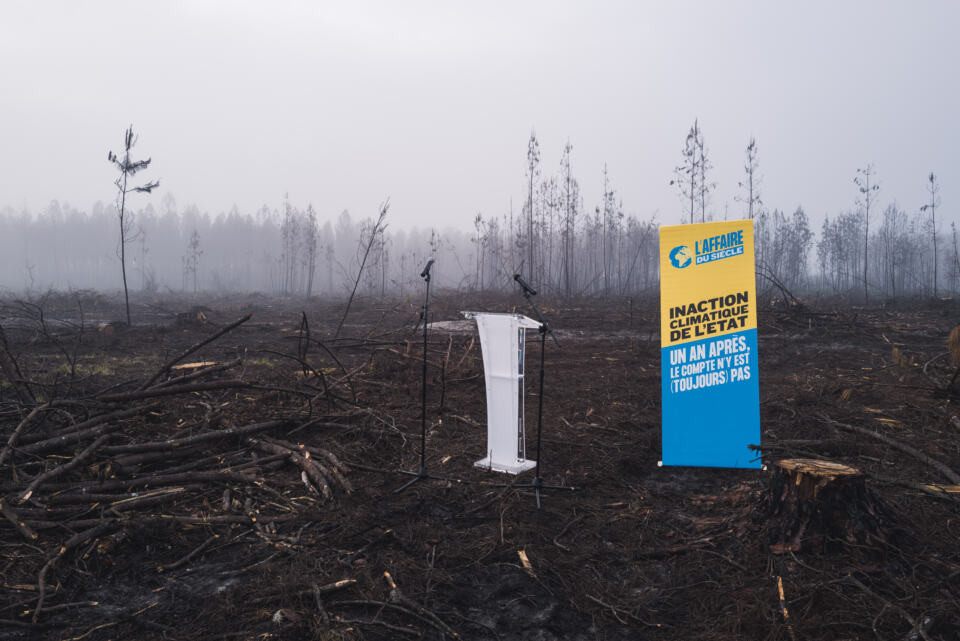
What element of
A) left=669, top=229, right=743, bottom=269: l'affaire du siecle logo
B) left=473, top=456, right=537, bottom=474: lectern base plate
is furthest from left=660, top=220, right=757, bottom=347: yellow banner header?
left=473, top=456, right=537, bottom=474: lectern base plate

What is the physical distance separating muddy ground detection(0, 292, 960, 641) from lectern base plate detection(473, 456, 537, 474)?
0.11 meters

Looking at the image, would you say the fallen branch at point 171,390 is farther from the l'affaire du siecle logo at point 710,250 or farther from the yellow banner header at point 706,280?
the l'affaire du siecle logo at point 710,250

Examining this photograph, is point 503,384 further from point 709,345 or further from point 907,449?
point 907,449

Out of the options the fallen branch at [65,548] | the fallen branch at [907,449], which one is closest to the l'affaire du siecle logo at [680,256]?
the fallen branch at [907,449]

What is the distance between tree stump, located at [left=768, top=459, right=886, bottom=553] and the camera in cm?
322

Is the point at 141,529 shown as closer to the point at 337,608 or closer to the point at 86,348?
the point at 337,608

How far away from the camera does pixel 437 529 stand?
400cm

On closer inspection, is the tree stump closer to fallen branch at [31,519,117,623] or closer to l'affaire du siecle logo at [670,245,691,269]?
l'affaire du siecle logo at [670,245,691,269]

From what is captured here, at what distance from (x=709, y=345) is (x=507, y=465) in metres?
2.26

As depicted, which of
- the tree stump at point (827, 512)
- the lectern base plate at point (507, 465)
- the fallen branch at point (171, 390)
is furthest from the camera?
the lectern base plate at point (507, 465)

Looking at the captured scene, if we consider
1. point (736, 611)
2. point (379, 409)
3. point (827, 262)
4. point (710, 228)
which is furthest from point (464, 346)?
point (827, 262)

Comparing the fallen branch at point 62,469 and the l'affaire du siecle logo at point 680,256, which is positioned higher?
the l'affaire du siecle logo at point 680,256

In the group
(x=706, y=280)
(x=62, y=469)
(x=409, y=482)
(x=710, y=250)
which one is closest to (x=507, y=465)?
(x=409, y=482)

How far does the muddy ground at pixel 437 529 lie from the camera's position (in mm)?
2805
